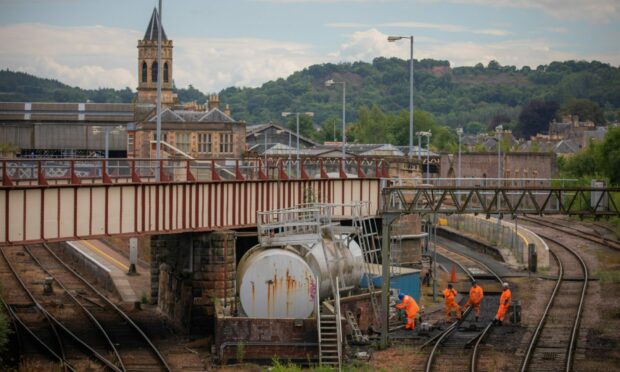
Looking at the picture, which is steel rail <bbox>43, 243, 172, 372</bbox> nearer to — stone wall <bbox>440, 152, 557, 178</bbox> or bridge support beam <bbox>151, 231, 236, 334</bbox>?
bridge support beam <bbox>151, 231, 236, 334</bbox>

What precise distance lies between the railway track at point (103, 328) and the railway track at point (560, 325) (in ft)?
36.0

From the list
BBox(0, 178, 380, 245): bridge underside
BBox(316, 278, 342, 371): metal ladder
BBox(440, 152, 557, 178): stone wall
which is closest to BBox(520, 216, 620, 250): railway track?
BBox(440, 152, 557, 178): stone wall

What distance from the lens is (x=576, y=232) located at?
72.8 metres

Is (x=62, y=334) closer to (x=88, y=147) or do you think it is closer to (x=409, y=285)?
(x=409, y=285)

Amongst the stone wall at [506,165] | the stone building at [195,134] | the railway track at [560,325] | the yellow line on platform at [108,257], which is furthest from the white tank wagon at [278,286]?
the stone wall at [506,165]

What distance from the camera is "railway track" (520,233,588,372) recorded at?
32.0 m

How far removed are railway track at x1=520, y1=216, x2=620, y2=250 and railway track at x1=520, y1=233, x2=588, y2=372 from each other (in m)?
7.43

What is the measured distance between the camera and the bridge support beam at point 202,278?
36531 mm

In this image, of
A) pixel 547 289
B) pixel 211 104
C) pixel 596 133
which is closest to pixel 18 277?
pixel 547 289

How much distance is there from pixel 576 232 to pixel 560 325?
35.4 m

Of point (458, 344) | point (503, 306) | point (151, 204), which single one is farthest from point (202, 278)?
point (503, 306)

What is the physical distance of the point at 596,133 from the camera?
547ft

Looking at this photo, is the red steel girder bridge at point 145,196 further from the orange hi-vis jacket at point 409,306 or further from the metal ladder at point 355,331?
the orange hi-vis jacket at point 409,306

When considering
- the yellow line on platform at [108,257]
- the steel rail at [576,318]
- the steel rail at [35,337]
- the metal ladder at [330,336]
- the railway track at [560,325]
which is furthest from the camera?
the yellow line on platform at [108,257]
